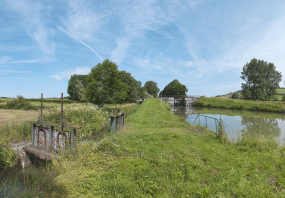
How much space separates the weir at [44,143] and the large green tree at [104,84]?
14.3 metres

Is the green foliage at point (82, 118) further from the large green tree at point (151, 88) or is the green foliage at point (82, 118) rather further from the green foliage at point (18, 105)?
the large green tree at point (151, 88)

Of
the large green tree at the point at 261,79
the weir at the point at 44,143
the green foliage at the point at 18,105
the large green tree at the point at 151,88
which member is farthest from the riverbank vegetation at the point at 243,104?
the green foliage at the point at 18,105

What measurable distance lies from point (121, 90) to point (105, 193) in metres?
19.7

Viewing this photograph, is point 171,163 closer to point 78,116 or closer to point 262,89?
point 78,116

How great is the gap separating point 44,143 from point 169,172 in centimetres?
582

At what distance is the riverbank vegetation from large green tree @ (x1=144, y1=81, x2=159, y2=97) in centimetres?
3877

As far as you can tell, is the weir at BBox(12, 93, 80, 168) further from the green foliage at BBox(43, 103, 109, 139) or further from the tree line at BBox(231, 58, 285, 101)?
the tree line at BBox(231, 58, 285, 101)

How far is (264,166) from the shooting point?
479 cm

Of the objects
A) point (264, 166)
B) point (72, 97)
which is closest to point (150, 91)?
point (72, 97)

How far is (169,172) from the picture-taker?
4.32m

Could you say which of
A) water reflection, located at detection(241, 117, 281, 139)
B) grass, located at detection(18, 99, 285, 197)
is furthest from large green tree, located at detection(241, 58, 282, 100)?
grass, located at detection(18, 99, 285, 197)

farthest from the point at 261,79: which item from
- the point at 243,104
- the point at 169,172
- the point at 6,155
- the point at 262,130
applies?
the point at 6,155

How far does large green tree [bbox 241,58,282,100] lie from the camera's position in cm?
5050

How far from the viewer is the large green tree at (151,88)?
314ft
